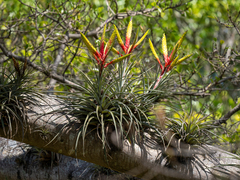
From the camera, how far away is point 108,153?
1.63 meters

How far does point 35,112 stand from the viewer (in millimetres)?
1797

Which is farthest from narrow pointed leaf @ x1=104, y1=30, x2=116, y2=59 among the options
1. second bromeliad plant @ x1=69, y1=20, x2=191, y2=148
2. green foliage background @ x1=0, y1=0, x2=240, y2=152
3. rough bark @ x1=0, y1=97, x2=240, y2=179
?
green foliage background @ x1=0, y1=0, x2=240, y2=152

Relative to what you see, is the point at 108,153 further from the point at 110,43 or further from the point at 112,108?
the point at 110,43

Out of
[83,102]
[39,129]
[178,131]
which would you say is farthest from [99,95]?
[178,131]

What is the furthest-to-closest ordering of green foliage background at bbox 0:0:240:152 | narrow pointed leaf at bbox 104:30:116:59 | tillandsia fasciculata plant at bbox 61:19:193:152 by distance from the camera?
green foliage background at bbox 0:0:240:152 → tillandsia fasciculata plant at bbox 61:19:193:152 → narrow pointed leaf at bbox 104:30:116:59

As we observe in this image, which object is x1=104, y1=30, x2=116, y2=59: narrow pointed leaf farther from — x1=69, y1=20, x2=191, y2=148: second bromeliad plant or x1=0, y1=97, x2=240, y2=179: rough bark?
x1=0, y1=97, x2=240, y2=179: rough bark

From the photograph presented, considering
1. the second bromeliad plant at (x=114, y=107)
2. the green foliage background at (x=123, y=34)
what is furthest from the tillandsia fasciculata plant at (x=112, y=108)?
the green foliage background at (x=123, y=34)

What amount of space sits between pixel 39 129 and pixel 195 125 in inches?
47.2

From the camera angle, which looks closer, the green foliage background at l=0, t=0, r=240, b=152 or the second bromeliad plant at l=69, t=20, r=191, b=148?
the second bromeliad plant at l=69, t=20, r=191, b=148

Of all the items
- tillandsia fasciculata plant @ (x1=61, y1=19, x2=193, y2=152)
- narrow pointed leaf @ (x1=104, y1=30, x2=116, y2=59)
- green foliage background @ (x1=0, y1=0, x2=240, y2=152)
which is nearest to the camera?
narrow pointed leaf @ (x1=104, y1=30, x2=116, y2=59)

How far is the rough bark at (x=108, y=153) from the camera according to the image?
1646mm

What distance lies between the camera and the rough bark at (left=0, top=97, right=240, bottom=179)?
1646 mm

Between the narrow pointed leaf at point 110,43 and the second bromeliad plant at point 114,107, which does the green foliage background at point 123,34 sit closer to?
the second bromeliad plant at point 114,107

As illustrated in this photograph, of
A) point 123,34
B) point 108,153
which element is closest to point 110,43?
point 108,153
